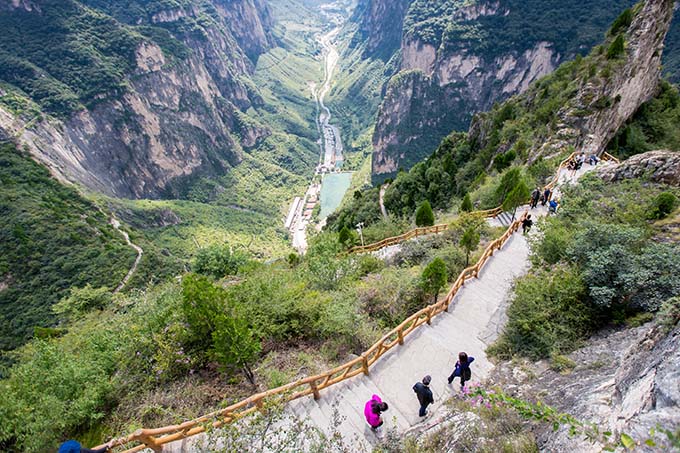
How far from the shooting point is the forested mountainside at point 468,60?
315ft

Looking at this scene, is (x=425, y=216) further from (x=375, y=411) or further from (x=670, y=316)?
(x=670, y=316)

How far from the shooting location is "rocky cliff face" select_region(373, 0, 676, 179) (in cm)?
9688

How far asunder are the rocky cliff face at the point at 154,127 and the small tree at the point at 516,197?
6761 centimetres

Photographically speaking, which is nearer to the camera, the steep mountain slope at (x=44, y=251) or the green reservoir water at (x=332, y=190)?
the steep mountain slope at (x=44, y=251)

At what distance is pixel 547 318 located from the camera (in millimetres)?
8453

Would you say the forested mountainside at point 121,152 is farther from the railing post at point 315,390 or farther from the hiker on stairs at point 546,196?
the hiker on stairs at point 546,196

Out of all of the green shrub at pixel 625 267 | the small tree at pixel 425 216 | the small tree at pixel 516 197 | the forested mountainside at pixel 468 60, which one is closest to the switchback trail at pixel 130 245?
the small tree at pixel 425 216

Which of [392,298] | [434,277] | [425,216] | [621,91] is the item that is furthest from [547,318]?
[621,91]

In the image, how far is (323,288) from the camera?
13.4m

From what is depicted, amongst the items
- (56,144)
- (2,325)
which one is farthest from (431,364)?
(56,144)

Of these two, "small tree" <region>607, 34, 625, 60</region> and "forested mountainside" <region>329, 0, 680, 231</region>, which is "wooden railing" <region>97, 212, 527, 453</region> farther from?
"small tree" <region>607, 34, 625, 60</region>

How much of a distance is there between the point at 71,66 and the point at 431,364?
114 metres

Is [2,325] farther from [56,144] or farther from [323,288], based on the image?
[56,144]

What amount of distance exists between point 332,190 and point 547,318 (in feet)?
378
